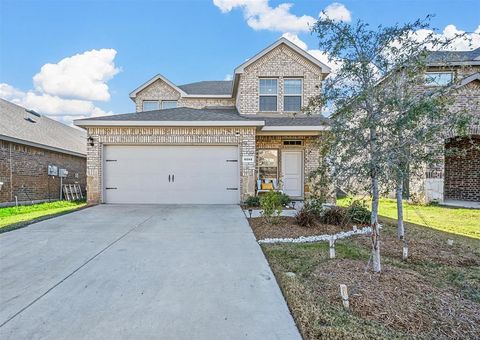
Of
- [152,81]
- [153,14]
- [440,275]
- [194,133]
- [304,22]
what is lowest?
[440,275]

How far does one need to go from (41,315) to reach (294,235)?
4451 millimetres

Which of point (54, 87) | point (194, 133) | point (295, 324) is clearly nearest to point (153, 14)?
point (194, 133)

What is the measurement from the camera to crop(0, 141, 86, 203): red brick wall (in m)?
10.3

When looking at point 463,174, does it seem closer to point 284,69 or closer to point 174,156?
point 284,69

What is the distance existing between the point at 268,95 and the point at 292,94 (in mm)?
1117

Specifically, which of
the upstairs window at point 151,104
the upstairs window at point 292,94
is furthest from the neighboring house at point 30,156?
the upstairs window at point 292,94

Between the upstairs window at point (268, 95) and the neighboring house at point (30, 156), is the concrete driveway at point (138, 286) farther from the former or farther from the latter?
the upstairs window at point (268, 95)

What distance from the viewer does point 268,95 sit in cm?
1241

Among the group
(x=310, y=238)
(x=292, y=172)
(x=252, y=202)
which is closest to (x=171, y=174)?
(x=252, y=202)

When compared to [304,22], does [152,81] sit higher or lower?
higher

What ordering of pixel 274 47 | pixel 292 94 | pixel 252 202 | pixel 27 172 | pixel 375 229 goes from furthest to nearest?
pixel 292 94, pixel 274 47, pixel 27 172, pixel 252 202, pixel 375 229

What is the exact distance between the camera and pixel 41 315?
2.65 metres

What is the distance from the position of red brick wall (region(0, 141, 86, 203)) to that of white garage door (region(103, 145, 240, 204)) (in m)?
3.88

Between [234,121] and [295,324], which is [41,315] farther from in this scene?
[234,121]
